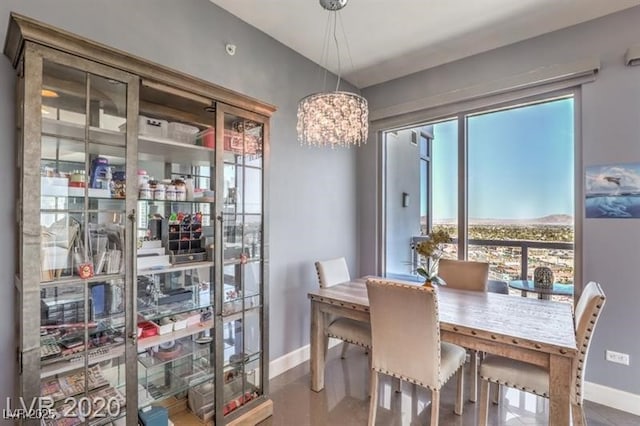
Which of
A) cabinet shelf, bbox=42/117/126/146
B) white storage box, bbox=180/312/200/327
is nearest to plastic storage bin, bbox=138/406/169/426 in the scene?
white storage box, bbox=180/312/200/327

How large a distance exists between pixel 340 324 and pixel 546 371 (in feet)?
4.71

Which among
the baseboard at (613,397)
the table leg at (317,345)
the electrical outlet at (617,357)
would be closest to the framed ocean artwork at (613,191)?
the electrical outlet at (617,357)

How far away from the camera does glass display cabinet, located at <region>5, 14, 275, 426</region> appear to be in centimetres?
138

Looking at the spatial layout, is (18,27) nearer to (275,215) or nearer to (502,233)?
(275,215)

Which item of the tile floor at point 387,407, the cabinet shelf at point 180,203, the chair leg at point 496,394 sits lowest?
the tile floor at point 387,407

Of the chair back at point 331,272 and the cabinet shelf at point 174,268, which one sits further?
the chair back at point 331,272

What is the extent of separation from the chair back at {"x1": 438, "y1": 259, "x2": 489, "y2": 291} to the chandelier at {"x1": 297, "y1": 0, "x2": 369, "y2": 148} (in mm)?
1539

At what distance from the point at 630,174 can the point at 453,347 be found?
197cm

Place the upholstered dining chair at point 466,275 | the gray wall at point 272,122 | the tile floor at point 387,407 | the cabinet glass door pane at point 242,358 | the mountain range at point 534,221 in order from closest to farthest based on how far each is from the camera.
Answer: the gray wall at point 272,122, the cabinet glass door pane at point 242,358, the tile floor at point 387,407, the upholstered dining chair at point 466,275, the mountain range at point 534,221

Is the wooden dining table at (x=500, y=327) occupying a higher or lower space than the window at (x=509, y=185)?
lower

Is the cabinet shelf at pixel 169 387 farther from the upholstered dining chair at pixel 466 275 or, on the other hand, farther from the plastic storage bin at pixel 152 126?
the upholstered dining chair at pixel 466 275

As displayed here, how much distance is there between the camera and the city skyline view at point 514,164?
2.94 metres

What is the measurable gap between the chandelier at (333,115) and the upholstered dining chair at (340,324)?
124cm

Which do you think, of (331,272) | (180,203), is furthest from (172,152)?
(331,272)
